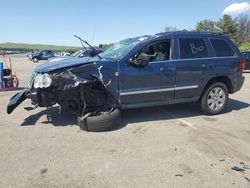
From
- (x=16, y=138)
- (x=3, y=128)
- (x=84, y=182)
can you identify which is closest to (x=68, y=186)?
(x=84, y=182)

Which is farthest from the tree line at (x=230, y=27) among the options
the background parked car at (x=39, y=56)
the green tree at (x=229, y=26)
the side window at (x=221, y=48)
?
the side window at (x=221, y=48)

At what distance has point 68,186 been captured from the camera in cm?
363

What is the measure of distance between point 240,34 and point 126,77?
70.9 meters

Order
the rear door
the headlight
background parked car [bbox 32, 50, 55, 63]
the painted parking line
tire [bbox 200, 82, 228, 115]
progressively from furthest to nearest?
background parked car [bbox 32, 50, 55, 63] → tire [bbox 200, 82, 228, 115] → the rear door → the painted parking line → the headlight

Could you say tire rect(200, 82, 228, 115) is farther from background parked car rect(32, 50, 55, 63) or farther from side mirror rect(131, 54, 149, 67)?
background parked car rect(32, 50, 55, 63)

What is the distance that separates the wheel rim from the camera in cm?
700

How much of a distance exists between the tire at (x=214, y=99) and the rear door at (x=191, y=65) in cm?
31

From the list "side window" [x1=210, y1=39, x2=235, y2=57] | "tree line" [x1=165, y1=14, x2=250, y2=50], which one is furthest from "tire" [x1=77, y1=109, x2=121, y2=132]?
"tree line" [x1=165, y1=14, x2=250, y2=50]

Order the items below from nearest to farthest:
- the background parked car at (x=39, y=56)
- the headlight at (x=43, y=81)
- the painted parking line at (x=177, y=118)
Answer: the headlight at (x=43, y=81) → the painted parking line at (x=177, y=118) → the background parked car at (x=39, y=56)

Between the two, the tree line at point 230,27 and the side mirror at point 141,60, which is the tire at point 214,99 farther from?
the tree line at point 230,27

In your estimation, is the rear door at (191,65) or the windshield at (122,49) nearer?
the windshield at (122,49)

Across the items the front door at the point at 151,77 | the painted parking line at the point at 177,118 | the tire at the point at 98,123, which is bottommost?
the painted parking line at the point at 177,118

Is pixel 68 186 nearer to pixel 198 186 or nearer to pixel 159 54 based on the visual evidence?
pixel 198 186

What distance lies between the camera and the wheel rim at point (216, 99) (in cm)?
700
